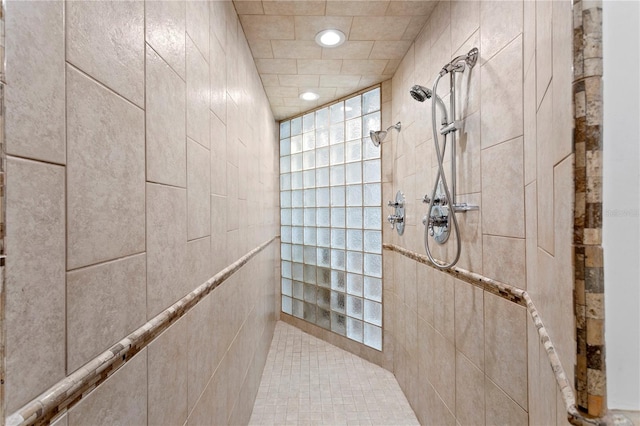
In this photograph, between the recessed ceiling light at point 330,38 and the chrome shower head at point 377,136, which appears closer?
the recessed ceiling light at point 330,38

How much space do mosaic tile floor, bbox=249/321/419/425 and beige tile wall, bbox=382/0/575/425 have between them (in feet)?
0.80

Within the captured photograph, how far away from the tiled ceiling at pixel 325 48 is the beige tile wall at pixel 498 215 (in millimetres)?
178

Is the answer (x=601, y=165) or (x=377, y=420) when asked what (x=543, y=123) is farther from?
(x=377, y=420)

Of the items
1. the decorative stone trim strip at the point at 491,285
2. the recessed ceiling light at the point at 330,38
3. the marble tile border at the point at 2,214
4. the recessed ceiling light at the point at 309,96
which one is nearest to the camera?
the marble tile border at the point at 2,214

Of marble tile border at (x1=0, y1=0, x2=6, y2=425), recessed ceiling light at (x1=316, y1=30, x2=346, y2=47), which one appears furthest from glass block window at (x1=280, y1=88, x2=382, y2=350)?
marble tile border at (x1=0, y1=0, x2=6, y2=425)

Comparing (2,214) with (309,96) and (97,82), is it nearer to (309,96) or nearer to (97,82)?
(97,82)

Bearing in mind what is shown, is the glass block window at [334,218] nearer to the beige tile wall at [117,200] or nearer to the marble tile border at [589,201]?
the beige tile wall at [117,200]

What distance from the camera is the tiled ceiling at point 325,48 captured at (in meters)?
1.62

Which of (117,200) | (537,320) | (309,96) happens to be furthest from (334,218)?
(117,200)

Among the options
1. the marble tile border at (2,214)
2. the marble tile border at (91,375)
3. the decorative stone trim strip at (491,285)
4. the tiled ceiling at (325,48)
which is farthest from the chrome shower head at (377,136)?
the marble tile border at (2,214)

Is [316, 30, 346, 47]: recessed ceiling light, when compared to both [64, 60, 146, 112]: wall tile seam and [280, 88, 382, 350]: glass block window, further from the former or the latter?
[64, 60, 146, 112]: wall tile seam

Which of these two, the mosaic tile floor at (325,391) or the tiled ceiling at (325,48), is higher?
the tiled ceiling at (325,48)

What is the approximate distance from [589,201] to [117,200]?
31.9 inches

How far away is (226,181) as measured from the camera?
4.64 ft
